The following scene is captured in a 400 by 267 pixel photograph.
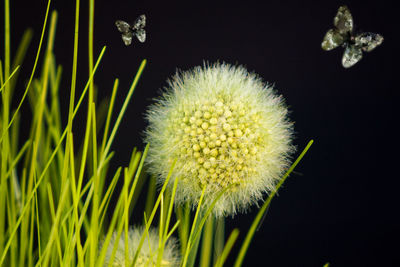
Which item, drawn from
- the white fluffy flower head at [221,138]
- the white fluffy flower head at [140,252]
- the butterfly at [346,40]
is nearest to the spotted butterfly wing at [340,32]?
the butterfly at [346,40]

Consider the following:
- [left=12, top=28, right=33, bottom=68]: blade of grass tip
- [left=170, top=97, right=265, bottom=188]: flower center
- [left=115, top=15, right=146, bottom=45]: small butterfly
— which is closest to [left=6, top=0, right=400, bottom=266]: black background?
[left=12, top=28, right=33, bottom=68]: blade of grass tip

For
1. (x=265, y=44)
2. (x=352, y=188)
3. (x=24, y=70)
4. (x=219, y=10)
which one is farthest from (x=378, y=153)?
(x=24, y=70)

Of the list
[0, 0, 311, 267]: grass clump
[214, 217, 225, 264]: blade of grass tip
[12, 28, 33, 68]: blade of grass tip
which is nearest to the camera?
[0, 0, 311, 267]: grass clump

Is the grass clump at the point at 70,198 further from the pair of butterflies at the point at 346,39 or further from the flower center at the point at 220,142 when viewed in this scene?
the pair of butterflies at the point at 346,39

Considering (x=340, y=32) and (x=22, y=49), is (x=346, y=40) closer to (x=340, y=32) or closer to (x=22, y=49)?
(x=340, y=32)

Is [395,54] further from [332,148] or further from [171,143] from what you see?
[171,143]

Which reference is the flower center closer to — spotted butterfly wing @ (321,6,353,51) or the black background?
spotted butterfly wing @ (321,6,353,51)
